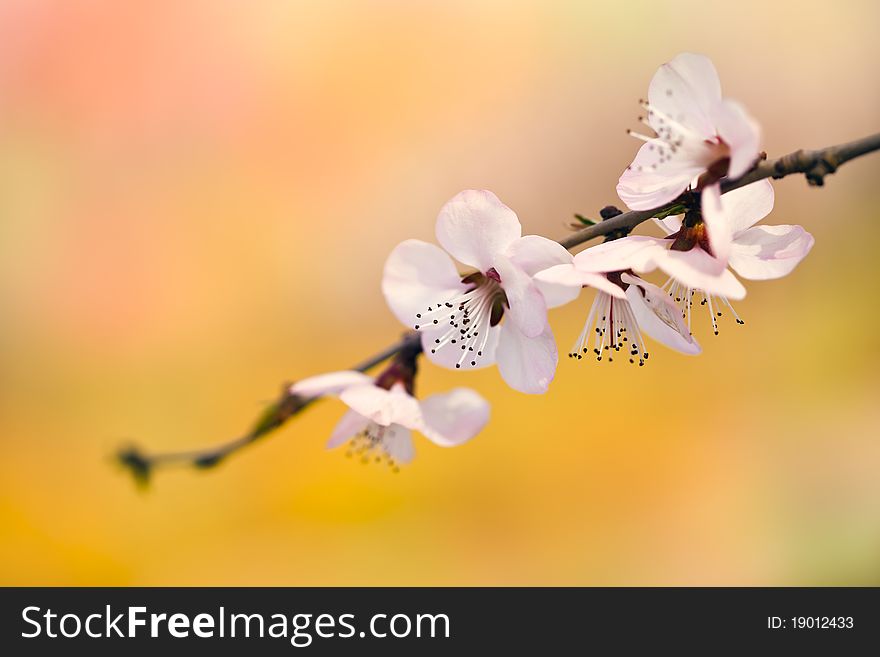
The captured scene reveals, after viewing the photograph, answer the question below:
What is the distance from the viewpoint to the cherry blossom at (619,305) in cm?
49

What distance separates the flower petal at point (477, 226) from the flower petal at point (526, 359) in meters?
0.07

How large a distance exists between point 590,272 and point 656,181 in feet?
0.33

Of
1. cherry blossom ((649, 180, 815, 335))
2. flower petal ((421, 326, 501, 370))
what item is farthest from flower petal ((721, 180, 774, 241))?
flower petal ((421, 326, 501, 370))

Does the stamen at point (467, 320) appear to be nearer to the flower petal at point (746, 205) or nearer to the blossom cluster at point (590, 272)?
the blossom cluster at point (590, 272)

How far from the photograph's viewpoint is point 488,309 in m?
0.64

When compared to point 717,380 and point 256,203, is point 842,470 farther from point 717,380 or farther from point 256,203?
point 256,203

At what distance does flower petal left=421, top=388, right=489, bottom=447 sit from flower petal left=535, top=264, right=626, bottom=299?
0.16 m

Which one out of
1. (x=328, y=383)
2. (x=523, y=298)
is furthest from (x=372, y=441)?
(x=523, y=298)

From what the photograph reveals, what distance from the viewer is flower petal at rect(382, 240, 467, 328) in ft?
2.07

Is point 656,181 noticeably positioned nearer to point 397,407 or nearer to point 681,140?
point 681,140

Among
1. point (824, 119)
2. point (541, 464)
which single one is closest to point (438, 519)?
point (541, 464)

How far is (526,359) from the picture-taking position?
603 millimetres

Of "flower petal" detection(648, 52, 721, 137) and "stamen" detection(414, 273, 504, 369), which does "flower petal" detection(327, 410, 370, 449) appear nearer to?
"stamen" detection(414, 273, 504, 369)

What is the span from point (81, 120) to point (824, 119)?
107 inches
